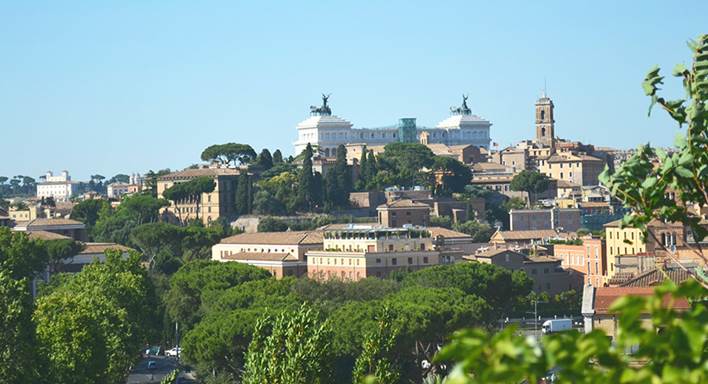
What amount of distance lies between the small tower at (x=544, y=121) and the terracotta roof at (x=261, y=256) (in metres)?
57.2

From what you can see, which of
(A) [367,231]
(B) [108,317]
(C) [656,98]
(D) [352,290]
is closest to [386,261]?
(A) [367,231]

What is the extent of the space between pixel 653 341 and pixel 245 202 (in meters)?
90.4

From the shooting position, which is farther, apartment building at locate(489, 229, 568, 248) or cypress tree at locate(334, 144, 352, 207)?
cypress tree at locate(334, 144, 352, 207)

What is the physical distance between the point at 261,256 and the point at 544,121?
59.7 meters

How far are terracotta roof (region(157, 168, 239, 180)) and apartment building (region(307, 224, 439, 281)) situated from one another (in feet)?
95.8

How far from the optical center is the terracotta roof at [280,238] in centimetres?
7344

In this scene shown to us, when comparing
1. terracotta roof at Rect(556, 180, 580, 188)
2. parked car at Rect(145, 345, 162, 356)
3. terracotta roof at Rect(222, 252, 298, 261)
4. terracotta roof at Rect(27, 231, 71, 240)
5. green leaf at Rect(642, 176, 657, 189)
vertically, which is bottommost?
parked car at Rect(145, 345, 162, 356)

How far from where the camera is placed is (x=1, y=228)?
66688 mm

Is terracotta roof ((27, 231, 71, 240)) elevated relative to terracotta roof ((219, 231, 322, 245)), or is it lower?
elevated

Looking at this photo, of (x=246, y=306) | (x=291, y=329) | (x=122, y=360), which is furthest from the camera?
(x=246, y=306)

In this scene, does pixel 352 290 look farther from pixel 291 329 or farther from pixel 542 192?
pixel 542 192

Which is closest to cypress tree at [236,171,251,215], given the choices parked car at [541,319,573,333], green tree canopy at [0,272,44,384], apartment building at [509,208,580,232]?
apartment building at [509,208,580,232]

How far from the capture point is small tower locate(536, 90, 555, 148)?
130125mm

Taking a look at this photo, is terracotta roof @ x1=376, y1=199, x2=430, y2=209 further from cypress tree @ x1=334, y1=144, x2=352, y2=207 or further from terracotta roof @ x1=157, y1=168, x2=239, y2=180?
terracotta roof @ x1=157, y1=168, x2=239, y2=180
